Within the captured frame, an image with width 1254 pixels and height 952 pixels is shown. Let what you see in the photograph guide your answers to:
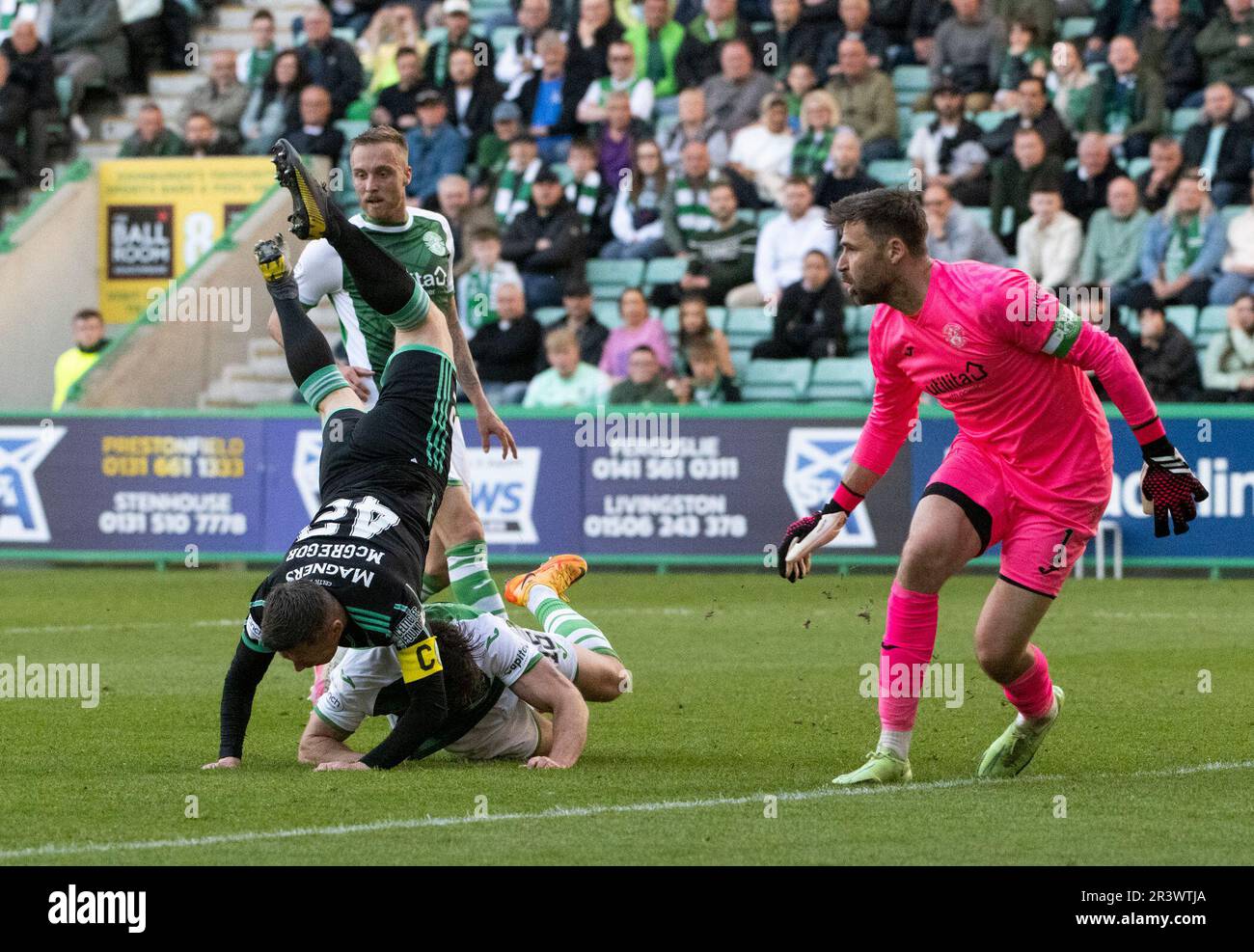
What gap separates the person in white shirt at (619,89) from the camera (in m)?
21.5

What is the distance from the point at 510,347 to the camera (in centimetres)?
1958

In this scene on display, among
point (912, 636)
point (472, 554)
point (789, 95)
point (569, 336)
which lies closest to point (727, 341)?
point (569, 336)

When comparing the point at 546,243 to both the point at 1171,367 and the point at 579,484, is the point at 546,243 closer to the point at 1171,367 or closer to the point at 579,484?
the point at 579,484

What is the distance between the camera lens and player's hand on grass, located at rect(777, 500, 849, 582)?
7.60 metres

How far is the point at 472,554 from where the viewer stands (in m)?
9.34

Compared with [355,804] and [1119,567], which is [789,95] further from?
[355,804]

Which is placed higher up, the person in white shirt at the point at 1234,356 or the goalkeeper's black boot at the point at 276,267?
the goalkeeper's black boot at the point at 276,267

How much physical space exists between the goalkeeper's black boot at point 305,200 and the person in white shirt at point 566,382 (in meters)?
10.7

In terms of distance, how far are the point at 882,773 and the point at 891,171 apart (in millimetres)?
13760

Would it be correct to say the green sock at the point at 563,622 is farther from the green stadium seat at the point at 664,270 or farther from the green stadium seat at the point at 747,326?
the green stadium seat at the point at 664,270

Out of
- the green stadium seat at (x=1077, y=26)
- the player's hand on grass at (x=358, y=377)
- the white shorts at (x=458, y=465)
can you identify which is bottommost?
the white shorts at (x=458, y=465)

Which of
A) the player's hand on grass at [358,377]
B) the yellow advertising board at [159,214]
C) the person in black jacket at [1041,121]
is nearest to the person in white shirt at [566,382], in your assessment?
the person in black jacket at [1041,121]

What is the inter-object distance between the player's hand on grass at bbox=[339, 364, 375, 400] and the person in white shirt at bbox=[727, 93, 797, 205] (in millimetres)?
11367

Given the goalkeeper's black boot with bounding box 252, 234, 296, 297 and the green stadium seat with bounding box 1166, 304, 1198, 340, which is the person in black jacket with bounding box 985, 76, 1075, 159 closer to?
the green stadium seat with bounding box 1166, 304, 1198, 340
